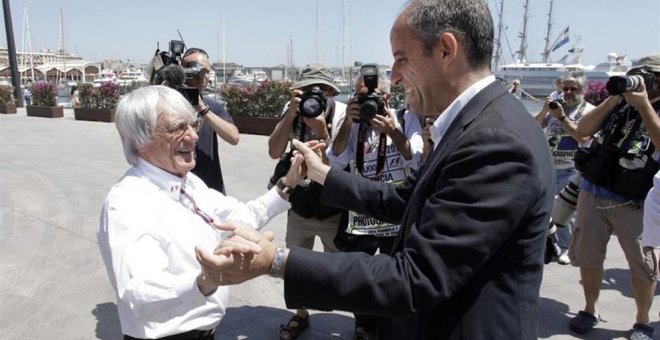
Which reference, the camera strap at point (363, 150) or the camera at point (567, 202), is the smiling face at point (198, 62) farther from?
the camera at point (567, 202)

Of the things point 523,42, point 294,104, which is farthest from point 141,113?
point 523,42

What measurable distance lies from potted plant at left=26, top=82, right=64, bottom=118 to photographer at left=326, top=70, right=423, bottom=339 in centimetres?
1923

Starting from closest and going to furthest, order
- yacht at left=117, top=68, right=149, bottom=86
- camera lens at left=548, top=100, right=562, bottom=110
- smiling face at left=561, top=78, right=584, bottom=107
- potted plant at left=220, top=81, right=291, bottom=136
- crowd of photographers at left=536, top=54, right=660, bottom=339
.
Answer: crowd of photographers at left=536, top=54, right=660, bottom=339 → camera lens at left=548, top=100, right=562, bottom=110 → smiling face at left=561, top=78, right=584, bottom=107 → yacht at left=117, top=68, right=149, bottom=86 → potted plant at left=220, top=81, right=291, bottom=136

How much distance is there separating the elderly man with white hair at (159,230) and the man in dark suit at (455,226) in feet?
1.16

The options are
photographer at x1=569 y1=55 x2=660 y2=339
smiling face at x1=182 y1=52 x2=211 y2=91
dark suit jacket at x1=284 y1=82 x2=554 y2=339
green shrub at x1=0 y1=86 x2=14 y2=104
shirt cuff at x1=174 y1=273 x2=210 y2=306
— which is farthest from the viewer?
green shrub at x1=0 y1=86 x2=14 y2=104

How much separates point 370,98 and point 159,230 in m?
1.83

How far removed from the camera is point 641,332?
11.7ft

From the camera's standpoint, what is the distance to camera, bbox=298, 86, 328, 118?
11.1 ft

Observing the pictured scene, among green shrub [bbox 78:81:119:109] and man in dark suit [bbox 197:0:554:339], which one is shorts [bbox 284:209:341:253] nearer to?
man in dark suit [bbox 197:0:554:339]

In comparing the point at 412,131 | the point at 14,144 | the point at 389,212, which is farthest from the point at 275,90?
the point at 389,212

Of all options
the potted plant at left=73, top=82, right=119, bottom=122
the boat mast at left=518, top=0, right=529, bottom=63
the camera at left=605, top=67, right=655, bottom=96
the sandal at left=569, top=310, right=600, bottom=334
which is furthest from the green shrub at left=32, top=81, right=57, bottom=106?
the boat mast at left=518, top=0, right=529, bottom=63

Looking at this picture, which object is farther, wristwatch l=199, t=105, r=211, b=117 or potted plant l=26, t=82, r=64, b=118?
potted plant l=26, t=82, r=64, b=118

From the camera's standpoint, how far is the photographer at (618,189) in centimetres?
344

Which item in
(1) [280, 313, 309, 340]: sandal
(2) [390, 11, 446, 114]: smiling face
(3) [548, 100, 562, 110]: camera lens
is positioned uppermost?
(2) [390, 11, 446, 114]: smiling face
